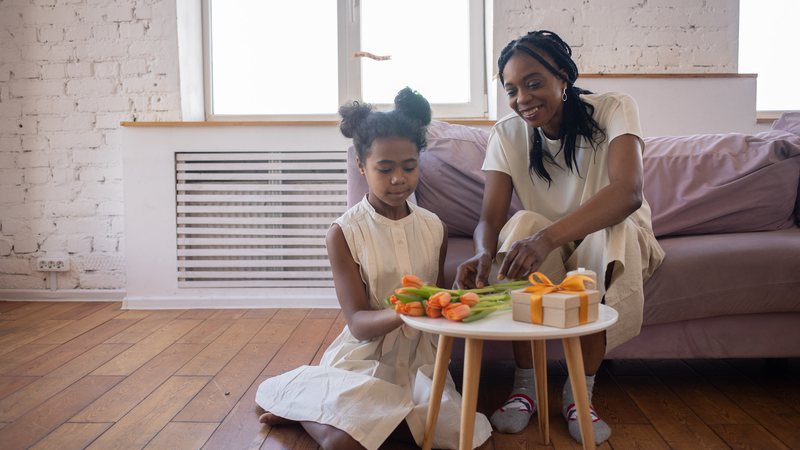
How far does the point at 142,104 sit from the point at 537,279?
2.52 m

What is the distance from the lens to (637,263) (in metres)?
1.43

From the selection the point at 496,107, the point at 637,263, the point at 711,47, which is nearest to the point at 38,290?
the point at 496,107

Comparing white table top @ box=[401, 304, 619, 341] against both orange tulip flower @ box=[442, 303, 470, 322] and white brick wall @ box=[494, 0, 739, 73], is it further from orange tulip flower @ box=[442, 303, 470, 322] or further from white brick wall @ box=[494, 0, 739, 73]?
white brick wall @ box=[494, 0, 739, 73]

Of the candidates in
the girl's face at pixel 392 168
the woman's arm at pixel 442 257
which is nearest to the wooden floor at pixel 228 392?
the woman's arm at pixel 442 257

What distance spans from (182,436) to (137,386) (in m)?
0.44

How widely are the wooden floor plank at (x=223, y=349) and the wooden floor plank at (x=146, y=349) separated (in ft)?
0.53

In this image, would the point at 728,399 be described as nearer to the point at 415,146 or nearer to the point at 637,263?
the point at 637,263

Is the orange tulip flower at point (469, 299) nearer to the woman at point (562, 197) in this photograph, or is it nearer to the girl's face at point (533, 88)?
the woman at point (562, 197)

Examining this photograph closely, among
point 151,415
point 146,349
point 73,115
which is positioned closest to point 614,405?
point 151,415

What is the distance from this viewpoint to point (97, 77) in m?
3.07

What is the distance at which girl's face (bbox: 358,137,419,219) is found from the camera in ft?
4.75

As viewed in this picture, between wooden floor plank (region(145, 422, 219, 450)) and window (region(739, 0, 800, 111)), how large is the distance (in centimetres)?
309

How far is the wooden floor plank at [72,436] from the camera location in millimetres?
1356

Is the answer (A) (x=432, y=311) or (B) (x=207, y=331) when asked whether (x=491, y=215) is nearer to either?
(A) (x=432, y=311)
